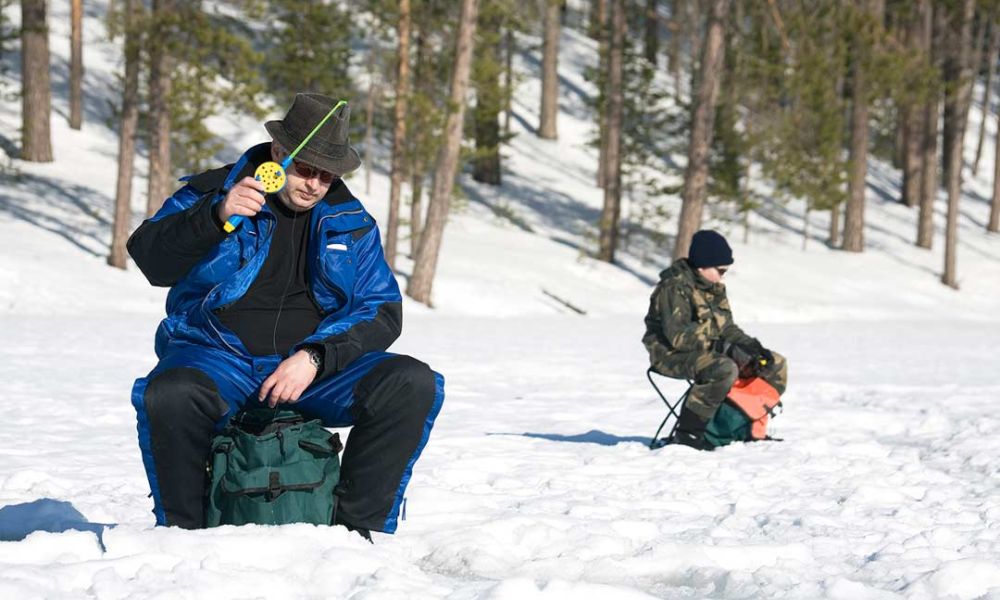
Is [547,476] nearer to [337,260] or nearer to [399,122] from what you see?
[337,260]

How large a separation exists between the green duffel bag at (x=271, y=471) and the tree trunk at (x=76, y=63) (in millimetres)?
23078

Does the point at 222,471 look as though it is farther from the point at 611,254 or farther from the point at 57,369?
the point at 611,254

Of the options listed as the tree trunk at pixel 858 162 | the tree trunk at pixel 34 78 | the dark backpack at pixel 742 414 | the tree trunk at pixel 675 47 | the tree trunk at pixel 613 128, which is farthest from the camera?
the tree trunk at pixel 675 47

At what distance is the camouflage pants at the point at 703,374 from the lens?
7.34 meters

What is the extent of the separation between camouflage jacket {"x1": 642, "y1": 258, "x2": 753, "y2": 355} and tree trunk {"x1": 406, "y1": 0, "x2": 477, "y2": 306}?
39.8 ft

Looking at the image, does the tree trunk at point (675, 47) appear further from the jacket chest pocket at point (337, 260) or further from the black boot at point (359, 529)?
the black boot at point (359, 529)

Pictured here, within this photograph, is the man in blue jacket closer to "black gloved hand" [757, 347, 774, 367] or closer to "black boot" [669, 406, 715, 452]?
"black boot" [669, 406, 715, 452]

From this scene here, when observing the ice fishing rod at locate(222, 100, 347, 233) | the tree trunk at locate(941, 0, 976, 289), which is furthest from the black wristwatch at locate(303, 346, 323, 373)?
the tree trunk at locate(941, 0, 976, 289)

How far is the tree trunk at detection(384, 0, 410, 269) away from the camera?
2097cm

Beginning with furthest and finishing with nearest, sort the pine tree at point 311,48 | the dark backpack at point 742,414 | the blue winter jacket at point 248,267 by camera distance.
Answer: the pine tree at point 311,48 → the dark backpack at point 742,414 → the blue winter jacket at point 248,267

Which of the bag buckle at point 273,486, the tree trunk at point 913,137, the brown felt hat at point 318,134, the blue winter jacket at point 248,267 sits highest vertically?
the brown felt hat at point 318,134

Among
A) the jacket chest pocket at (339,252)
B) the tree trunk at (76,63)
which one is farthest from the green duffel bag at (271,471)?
the tree trunk at (76,63)

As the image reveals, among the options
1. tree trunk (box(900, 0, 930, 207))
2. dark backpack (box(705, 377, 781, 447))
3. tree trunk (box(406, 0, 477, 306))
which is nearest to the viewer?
dark backpack (box(705, 377, 781, 447))

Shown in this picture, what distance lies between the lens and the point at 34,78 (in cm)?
2286
